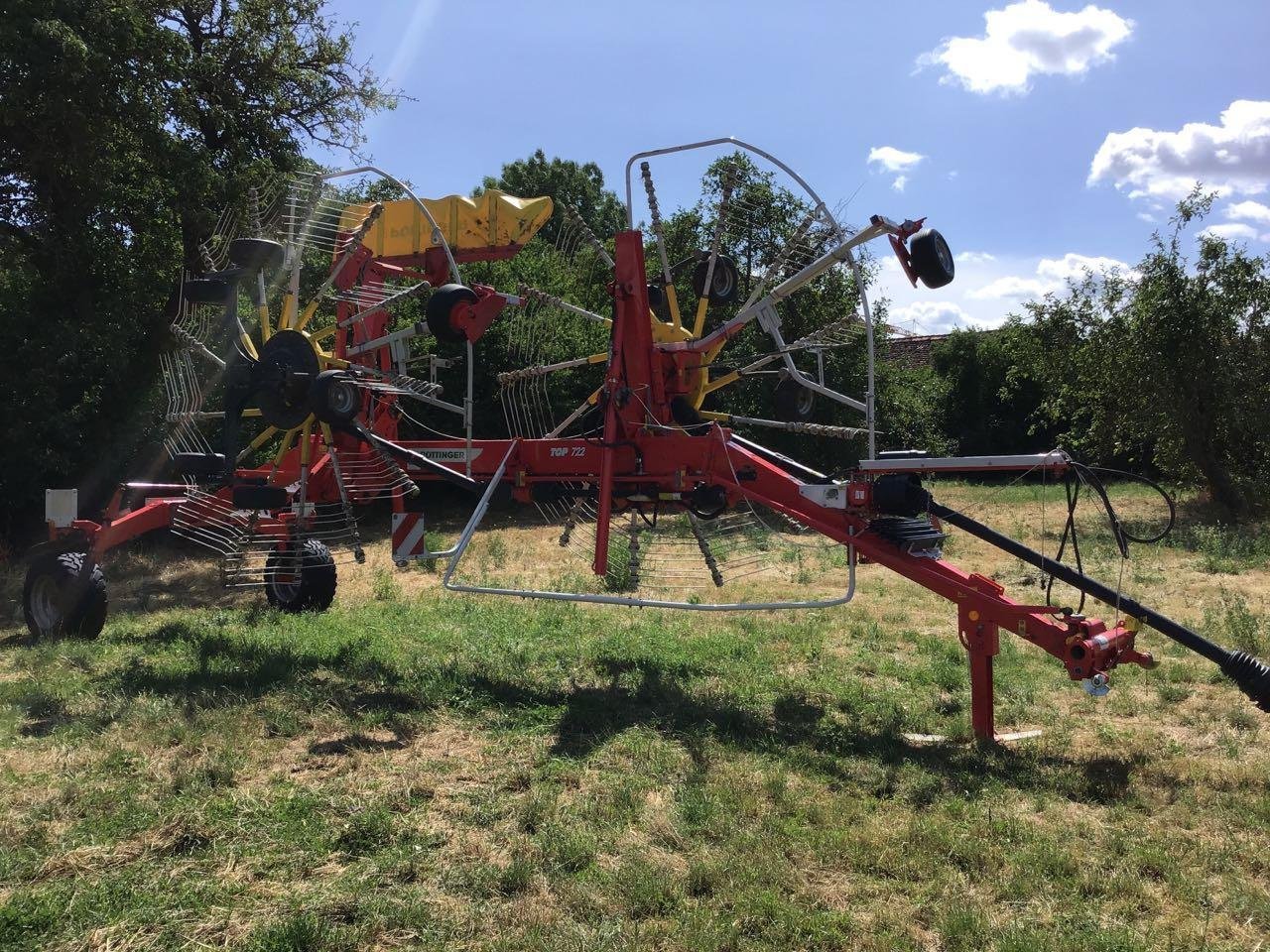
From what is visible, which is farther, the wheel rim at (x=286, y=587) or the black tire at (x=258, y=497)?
the wheel rim at (x=286, y=587)

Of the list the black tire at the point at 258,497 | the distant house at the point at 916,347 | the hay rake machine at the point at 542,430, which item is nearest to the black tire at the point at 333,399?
the hay rake machine at the point at 542,430

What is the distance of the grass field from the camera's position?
11.5ft

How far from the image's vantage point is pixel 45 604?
830 cm

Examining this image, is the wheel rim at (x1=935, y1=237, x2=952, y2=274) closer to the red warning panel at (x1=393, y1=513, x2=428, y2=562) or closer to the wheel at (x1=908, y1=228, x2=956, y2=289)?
the wheel at (x1=908, y1=228, x2=956, y2=289)

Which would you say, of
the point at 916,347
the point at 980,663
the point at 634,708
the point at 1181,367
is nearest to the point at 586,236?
the point at 634,708

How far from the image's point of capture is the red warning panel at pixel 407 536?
25.7ft

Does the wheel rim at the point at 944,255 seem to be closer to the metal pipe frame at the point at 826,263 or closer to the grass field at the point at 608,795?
the metal pipe frame at the point at 826,263

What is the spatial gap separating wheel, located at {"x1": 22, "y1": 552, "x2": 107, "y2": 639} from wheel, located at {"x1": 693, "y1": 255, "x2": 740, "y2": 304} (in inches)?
214

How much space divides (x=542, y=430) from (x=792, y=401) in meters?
2.22

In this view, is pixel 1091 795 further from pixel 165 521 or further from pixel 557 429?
pixel 165 521

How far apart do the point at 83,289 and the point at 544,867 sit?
12019 millimetres

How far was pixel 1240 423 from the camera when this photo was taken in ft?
55.2

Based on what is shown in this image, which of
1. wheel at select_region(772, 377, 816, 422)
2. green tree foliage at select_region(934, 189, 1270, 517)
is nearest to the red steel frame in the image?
wheel at select_region(772, 377, 816, 422)

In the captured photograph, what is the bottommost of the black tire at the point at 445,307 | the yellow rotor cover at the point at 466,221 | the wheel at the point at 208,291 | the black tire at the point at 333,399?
the black tire at the point at 333,399
